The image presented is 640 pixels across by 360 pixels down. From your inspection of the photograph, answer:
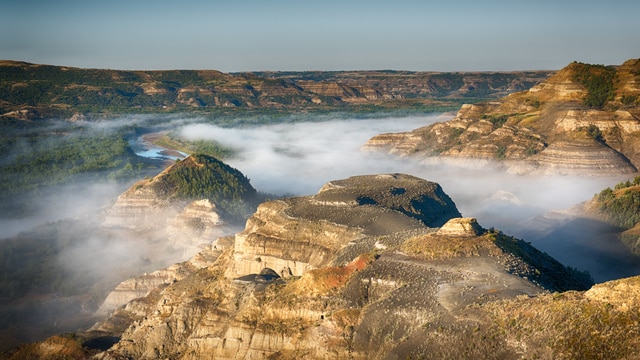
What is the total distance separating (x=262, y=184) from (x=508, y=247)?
10746 centimetres

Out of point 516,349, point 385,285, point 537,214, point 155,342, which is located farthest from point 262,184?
point 516,349

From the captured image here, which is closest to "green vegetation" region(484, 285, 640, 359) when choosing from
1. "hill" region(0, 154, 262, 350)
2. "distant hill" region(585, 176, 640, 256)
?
"hill" region(0, 154, 262, 350)

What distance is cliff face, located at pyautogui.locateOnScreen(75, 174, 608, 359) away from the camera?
42.0 meters

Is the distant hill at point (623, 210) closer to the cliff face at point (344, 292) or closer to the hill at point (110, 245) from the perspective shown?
the cliff face at point (344, 292)

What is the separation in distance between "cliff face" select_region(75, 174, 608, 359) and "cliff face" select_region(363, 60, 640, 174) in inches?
2561

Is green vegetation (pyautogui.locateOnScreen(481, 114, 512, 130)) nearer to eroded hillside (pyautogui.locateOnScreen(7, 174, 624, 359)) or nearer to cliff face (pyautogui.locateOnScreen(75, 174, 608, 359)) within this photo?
eroded hillside (pyautogui.locateOnScreen(7, 174, 624, 359))

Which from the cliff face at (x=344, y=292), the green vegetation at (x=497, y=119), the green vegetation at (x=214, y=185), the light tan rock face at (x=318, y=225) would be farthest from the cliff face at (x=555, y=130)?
the cliff face at (x=344, y=292)

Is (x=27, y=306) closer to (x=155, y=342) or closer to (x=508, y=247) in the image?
(x=155, y=342)

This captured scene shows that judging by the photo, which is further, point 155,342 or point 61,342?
point 61,342

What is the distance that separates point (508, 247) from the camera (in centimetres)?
5284

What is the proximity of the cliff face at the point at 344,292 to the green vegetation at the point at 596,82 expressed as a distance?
283 ft

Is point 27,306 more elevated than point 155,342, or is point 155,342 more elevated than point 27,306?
point 155,342

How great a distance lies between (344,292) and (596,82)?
390ft

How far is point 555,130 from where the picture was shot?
140 metres
